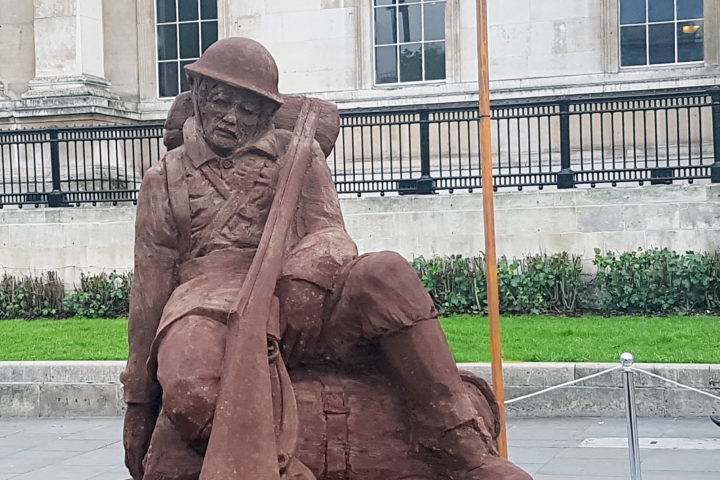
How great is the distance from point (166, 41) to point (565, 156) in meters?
10.1

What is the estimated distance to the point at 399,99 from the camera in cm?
2050

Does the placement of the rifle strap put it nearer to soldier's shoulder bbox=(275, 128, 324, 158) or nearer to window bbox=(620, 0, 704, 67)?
soldier's shoulder bbox=(275, 128, 324, 158)

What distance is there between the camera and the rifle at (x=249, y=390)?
4.41 meters

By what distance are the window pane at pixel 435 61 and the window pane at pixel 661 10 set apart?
368 cm

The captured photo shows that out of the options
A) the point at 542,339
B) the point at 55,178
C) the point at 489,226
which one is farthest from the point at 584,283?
the point at 55,178

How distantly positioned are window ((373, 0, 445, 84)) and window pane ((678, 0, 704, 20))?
4144mm

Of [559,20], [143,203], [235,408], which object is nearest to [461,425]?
[235,408]

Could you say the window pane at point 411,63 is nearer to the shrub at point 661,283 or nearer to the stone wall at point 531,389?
the shrub at point 661,283

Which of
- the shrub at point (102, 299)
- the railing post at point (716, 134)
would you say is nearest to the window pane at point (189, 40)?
the shrub at point (102, 299)

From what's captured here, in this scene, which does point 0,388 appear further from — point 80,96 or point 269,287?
point 80,96

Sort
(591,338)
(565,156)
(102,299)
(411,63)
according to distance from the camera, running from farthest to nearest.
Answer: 1. (411,63)
2. (565,156)
3. (102,299)
4. (591,338)

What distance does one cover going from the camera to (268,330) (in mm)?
4762

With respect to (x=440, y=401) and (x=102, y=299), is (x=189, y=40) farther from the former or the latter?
(x=440, y=401)

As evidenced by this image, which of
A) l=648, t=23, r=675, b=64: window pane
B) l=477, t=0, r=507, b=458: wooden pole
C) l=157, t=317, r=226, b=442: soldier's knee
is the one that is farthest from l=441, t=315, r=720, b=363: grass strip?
l=648, t=23, r=675, b=64: window pane
